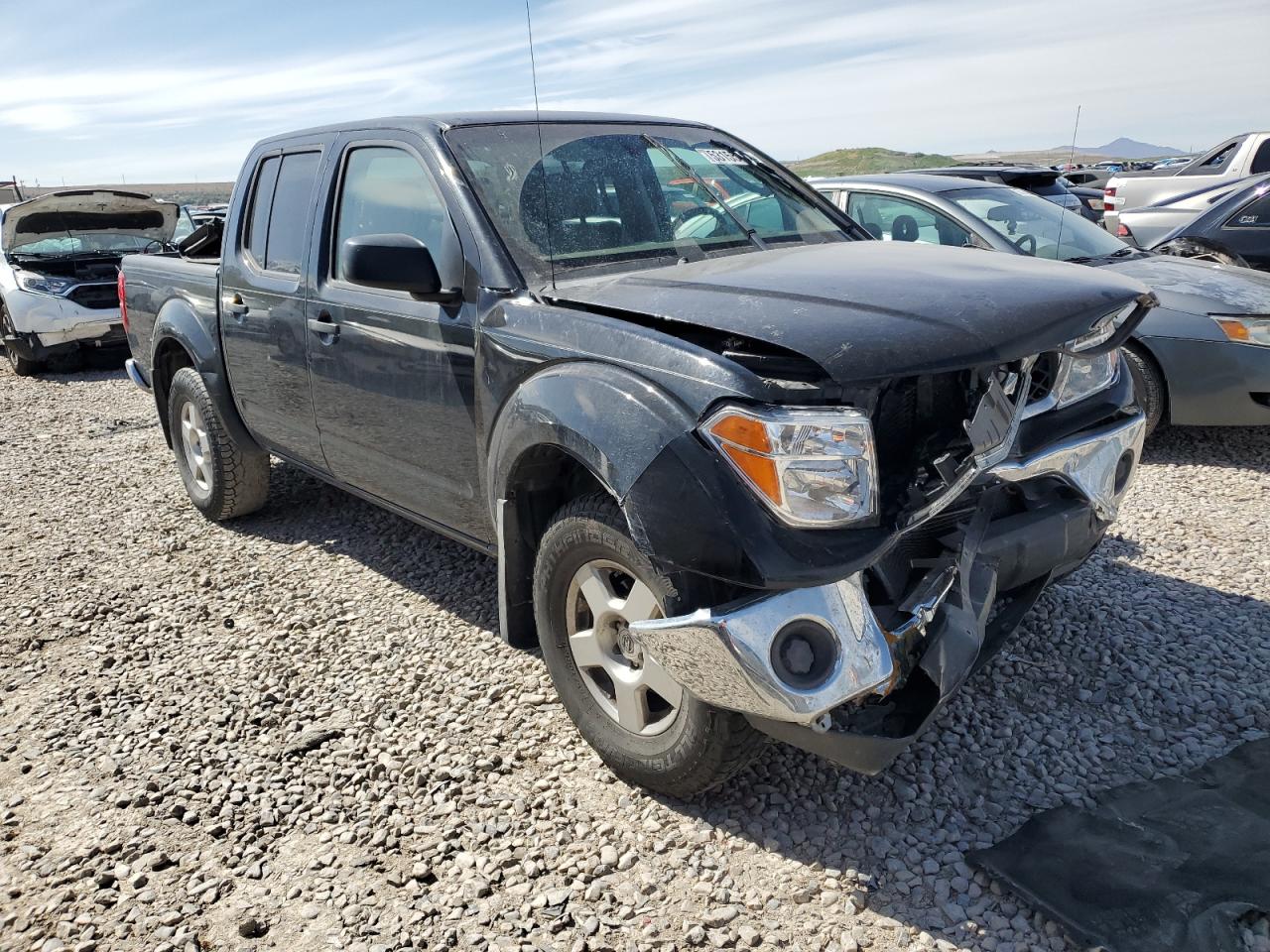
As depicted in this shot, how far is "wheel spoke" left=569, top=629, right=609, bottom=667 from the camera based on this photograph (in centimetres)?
283

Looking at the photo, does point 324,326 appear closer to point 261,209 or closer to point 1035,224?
point 261,209

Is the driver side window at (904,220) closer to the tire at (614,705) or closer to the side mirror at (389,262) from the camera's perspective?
the side mirror at (389,262)

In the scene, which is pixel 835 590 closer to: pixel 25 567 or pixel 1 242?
pixel 25 567

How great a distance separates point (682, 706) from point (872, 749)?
50 cm

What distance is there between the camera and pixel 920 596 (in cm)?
246

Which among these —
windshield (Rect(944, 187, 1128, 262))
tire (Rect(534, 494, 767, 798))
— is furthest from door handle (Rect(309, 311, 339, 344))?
windshield (Rect(944, 187, 1128, 262))

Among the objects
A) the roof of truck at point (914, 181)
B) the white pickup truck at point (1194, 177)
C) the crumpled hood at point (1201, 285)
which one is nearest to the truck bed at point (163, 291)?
the roof of truck at point (914, 181)

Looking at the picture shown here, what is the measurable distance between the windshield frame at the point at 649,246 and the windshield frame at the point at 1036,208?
2354 mm

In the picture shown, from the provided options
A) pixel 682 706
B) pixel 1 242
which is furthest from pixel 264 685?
pixel 1 242

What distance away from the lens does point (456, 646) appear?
12.6 ft

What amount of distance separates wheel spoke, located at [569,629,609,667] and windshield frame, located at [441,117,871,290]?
1.09 m

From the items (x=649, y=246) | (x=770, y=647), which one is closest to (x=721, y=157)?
(x=649, y=246)

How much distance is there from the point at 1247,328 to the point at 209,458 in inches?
221

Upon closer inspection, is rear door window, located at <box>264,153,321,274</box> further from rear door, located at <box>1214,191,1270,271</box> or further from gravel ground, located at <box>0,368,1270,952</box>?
rear door, located at <box>1214,191,1270,271</box>
